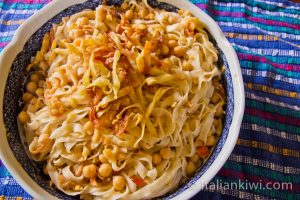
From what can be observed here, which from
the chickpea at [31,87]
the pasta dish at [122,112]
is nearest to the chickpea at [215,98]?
the pasta dish at [122,112]

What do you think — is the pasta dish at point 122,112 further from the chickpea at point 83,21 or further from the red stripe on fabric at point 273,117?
the red stripe on fabric at point 273,117

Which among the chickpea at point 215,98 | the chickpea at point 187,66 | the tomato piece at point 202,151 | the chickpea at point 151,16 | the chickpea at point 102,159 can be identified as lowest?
the tomato piece at point 202,151

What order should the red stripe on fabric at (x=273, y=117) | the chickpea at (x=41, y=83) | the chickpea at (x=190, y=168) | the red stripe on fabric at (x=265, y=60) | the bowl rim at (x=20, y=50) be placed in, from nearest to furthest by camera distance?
the bowl rim at (x=20, y=50), the chickpea at (x=190, y=168), the chickpea at (x=41, y=83), the red stripe on fabric at (x=273, y=117), the red stripe on fabric at (x=265, y=60)

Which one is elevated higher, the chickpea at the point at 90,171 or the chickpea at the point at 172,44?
the chickpea at the point at 172,44

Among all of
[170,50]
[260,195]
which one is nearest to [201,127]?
[170,50]

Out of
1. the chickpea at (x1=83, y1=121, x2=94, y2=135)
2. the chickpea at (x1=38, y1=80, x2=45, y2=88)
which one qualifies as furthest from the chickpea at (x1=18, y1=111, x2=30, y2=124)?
the chickpea at (x1=83, y1=121, x2=94, y2=135)

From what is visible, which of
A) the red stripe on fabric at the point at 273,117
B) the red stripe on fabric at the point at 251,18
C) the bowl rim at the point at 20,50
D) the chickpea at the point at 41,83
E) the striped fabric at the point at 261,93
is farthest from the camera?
the red stripe on fabric at the point at 251,18

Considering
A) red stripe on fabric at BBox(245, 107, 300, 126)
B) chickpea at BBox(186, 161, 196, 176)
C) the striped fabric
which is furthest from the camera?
red stripe on fabric at BBox(245, 107, 300, 126)

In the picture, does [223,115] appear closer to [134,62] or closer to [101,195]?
[134,62]

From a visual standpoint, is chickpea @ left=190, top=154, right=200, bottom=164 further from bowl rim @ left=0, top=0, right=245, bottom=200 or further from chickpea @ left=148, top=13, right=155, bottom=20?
chickpea @ left=148, top=13, right=155, bottom=20
